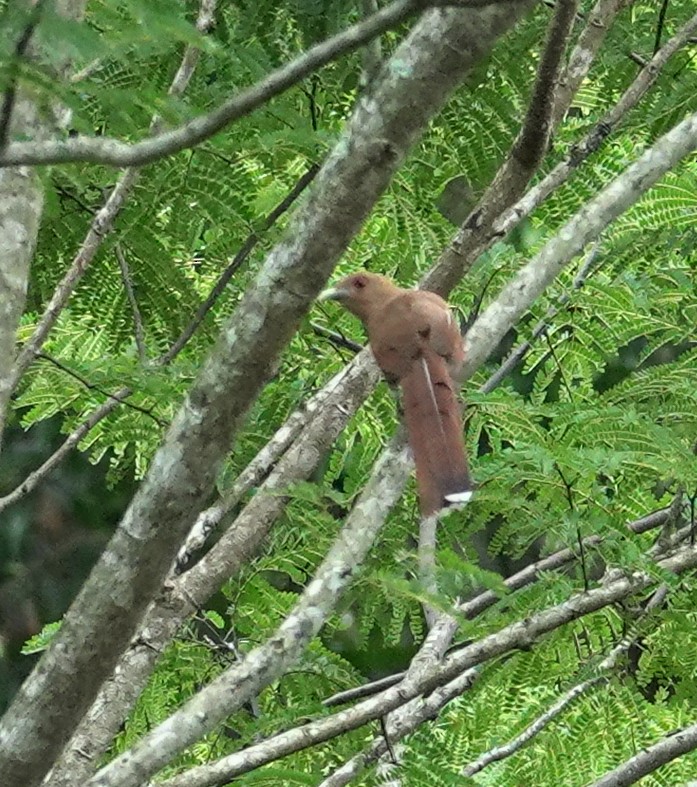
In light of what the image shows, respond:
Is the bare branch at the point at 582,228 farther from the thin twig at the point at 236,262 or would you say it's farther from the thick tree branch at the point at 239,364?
the thick tree branch at the point at 239,364

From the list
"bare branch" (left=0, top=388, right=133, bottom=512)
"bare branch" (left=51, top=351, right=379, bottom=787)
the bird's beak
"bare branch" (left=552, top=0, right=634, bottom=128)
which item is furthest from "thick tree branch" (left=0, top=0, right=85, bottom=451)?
the bird's beak

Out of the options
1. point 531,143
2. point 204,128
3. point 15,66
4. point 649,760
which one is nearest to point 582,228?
point 531,143

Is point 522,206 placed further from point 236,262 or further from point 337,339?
point 337,339

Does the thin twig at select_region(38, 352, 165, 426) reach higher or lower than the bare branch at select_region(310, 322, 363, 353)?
lower

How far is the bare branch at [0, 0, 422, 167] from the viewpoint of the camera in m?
1.82

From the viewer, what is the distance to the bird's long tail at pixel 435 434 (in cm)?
327

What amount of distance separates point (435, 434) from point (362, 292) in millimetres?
1041

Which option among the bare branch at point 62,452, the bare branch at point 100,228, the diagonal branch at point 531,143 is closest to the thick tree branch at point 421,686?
the diagonal branch at point 531,143

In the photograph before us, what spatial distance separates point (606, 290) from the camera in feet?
13.5

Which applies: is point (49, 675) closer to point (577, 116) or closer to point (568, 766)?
point (568, 766)

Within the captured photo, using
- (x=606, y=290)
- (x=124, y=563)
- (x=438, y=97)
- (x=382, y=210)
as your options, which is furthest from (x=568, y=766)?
(x=438, y=97)

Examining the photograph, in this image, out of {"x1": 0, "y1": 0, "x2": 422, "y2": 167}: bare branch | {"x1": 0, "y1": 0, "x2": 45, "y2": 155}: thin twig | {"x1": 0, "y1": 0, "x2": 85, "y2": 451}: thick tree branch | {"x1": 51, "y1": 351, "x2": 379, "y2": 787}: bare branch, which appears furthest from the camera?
{"x1": 51, "y1": 351, "x2": 379, "y2": 787}: bare branch

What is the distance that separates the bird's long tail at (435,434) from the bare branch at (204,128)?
1561 millimetres

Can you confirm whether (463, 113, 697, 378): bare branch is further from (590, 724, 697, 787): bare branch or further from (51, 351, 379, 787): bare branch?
(590, 724, 697, 787): bare branch
